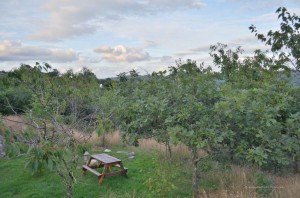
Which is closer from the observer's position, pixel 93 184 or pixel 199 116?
pixel 199 116

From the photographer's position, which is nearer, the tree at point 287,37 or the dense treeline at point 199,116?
the dense treeline at point 199,116

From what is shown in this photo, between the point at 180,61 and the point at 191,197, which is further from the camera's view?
the point at 180,61

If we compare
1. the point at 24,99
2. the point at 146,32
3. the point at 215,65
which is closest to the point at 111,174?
the point at 146,32

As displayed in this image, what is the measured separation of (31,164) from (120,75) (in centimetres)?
542

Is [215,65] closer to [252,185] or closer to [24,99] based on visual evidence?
[252,185]

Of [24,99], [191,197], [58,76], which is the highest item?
[58,76]

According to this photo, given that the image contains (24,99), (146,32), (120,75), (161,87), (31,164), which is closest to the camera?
(31,164)

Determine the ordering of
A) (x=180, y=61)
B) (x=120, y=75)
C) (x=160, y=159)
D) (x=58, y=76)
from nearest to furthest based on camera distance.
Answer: (x=58, y=76) → (x=160, y=159) → (x=120, y=75) → (x=180, y=61)

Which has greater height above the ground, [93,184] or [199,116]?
[199,116]

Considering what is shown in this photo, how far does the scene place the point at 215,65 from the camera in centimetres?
1283

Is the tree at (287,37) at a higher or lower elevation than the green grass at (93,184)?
higher

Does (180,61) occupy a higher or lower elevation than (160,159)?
higher

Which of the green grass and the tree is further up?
the tree

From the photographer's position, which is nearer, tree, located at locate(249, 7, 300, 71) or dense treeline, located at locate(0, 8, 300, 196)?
dense treeline, located at locate(0, 8, 300, 196)
